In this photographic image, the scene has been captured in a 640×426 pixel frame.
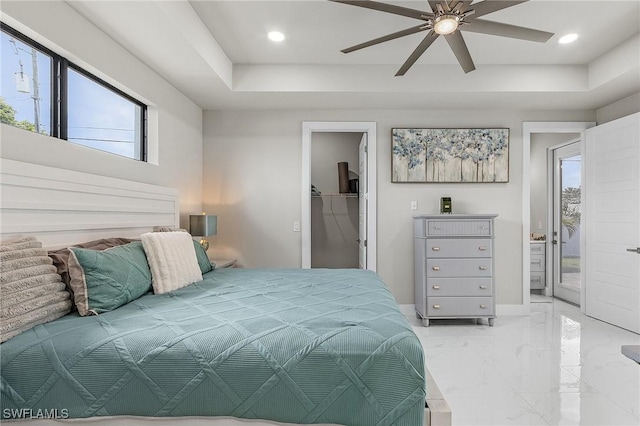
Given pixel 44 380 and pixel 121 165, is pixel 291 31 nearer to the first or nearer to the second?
pixel 121 165

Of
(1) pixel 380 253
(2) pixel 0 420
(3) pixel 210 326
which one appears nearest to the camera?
(2) pixel 0 420

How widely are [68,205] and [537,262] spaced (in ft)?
19.5

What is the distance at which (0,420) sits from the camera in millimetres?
1239

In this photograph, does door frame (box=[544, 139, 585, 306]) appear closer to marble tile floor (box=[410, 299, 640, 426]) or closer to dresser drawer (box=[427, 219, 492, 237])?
marble tile floor (box=[410, 299, 640, 426])

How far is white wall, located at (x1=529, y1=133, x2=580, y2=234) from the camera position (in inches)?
214

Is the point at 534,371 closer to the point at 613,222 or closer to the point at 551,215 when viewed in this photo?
the point at 613,222

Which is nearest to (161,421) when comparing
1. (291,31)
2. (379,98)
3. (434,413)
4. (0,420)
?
(0,420)

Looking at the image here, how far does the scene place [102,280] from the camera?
1740 mm

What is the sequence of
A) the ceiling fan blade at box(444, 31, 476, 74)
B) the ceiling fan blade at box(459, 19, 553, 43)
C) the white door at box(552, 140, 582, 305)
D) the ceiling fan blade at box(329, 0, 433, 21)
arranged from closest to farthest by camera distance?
the ceiling fan blade at box(329, 0, 433, 21) → the ceiling fan blade at box(459, 19, 553, 43) → the ceiling fan blade at box(444, 31, 476, 74) → the white door at box(552, 140, 582, 305)

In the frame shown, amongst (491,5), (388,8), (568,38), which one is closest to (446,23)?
(491,5)

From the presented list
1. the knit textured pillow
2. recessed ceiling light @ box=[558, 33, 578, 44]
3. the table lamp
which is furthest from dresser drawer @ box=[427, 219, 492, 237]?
→ the knit textured pillow

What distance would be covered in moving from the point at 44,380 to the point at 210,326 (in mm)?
584

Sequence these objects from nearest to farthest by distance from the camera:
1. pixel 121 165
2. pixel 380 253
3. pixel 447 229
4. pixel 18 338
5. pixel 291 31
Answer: pixel 18 338 → pixel 121 165 → pixel 291 31 → pixel 447 229 → pixel 380 253

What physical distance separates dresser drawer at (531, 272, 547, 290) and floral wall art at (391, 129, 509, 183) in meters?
2.12
